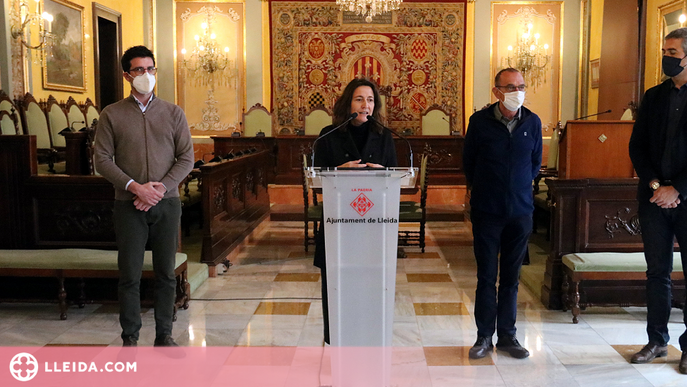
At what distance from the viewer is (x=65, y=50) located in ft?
29.1

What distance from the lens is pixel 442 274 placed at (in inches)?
215

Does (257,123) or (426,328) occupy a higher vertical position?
(257,123)

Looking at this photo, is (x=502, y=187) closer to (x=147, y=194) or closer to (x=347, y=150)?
(x=347, y=150)

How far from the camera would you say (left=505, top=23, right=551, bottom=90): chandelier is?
11.3m

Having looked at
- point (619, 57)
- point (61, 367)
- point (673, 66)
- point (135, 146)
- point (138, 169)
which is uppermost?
point (619, 57)

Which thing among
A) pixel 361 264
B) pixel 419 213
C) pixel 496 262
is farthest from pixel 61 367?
pixel 419 213

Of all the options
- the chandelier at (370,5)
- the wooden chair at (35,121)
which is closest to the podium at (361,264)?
the wooden chair at (35,121)

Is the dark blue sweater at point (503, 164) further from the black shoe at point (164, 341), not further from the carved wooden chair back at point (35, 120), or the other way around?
the carved wooden chair back at point (35, 120)

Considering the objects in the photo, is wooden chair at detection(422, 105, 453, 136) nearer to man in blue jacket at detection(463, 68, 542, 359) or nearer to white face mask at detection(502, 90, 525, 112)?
man in blue jacket at detection(463, 68, 542, 359)

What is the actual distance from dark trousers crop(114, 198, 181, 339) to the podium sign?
1.11 metres

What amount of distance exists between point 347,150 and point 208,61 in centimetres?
934

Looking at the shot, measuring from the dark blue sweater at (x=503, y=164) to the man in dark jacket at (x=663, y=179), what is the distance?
1.88ft

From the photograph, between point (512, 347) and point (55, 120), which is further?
point (55, 120)

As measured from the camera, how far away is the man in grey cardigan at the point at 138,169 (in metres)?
3.04
